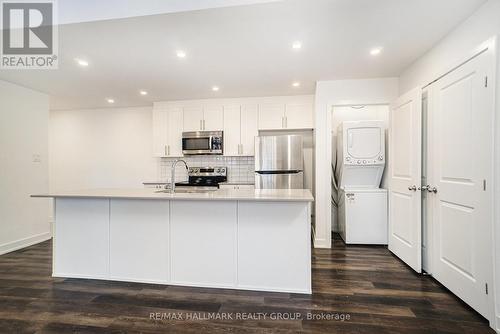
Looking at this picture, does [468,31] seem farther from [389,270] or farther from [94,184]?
[94,184]

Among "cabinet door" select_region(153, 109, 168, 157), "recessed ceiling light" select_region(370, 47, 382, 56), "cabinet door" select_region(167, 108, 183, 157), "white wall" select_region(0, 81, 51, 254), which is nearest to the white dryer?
→ "recessed ceiling light" select_region(370, 47, 382, 56)

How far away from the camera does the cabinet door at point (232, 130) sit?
4.26 m

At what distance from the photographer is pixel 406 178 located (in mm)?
2805

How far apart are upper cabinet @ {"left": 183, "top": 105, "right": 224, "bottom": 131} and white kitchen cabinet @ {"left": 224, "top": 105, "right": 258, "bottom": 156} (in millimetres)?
129

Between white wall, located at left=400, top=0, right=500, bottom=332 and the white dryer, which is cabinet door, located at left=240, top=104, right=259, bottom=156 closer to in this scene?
the white dryer

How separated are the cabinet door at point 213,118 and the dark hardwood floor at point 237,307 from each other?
9.03 ft

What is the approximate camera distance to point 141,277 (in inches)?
94.1

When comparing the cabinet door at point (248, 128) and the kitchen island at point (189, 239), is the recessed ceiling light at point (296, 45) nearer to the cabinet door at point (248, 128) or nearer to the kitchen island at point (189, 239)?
the kitchen island at point (189, 239)

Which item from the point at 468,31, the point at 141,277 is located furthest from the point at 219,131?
the point at 468,31

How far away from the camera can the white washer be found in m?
3.43

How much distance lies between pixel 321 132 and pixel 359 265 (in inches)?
71.8

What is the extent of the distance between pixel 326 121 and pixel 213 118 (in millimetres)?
1987

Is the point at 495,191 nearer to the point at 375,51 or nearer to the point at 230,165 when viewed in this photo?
the point at 375,51

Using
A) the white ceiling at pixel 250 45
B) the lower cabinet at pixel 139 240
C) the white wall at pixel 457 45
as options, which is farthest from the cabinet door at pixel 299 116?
the lower cabinet at pixel 139 240
